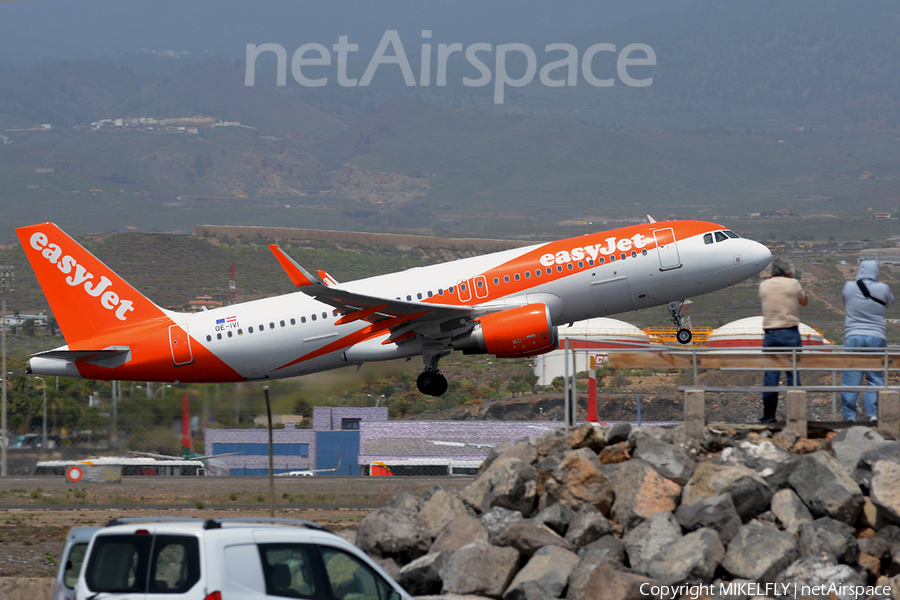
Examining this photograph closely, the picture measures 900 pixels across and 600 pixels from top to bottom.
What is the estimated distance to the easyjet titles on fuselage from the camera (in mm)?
28906

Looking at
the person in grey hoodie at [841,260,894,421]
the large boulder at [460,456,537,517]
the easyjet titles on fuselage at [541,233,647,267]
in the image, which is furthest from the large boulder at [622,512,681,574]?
the easyjet titles on fuselage at [541,233,647,267]

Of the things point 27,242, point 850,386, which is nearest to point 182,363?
point 27,242

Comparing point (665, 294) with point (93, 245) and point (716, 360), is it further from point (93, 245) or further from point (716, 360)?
point (93, 245)

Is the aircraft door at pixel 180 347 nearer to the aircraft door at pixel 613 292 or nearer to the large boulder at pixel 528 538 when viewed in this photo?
the aircraft door at pixel 613 292

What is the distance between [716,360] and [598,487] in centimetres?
335

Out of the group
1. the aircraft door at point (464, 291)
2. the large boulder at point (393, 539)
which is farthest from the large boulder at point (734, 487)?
the aircraft door at point (464, 291)

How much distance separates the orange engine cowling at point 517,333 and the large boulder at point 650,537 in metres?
12.7

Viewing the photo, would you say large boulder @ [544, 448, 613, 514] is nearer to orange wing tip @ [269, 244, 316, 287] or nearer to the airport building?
orange wing tip @ [269, 244, 316, 287]

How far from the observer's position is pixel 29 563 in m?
18.4

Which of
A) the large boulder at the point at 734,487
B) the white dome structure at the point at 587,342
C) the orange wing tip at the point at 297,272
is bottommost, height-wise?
the large boulder at the point at 734,487

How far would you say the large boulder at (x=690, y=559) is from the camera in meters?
14.1

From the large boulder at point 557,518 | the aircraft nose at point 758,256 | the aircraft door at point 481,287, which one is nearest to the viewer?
the large boulder at point 557,518

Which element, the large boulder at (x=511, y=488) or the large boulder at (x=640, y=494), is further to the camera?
the large boulder at (x=511, y=488)

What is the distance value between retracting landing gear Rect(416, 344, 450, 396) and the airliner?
34mm
